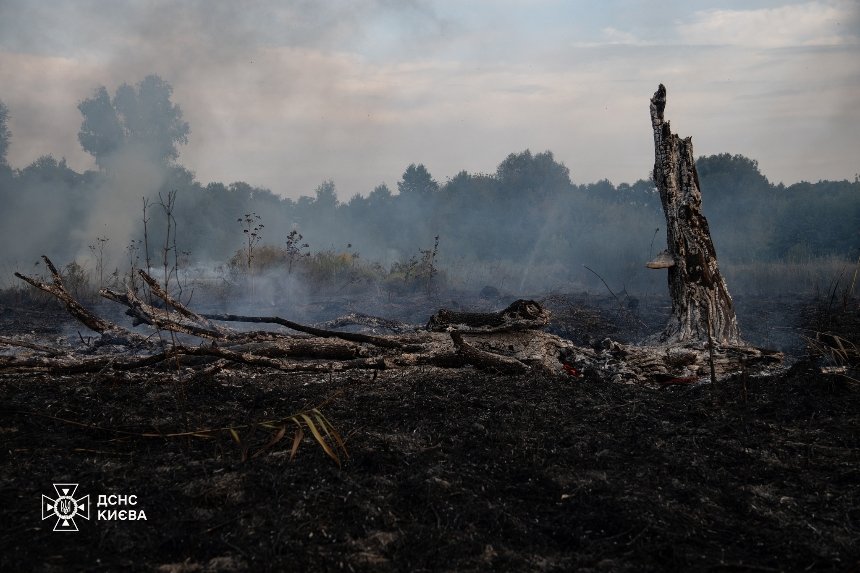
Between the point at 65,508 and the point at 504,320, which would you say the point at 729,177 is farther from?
the point at 65,508

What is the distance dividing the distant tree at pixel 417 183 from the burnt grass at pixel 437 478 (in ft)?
115

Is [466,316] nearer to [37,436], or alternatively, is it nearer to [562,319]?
[37,436]

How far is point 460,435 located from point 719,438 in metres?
1.64

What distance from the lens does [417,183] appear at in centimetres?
4012

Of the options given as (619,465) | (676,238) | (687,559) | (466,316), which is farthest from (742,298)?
(687,559)

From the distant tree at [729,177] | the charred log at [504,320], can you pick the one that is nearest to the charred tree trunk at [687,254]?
the charred log at [504,320]

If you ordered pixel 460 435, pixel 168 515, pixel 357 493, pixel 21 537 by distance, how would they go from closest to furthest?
pixel 21 537 → pixel 168 515 → pixel 357 493 → pixel 460 435

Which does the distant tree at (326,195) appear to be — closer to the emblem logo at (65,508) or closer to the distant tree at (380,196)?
the distant tree at (380,196)

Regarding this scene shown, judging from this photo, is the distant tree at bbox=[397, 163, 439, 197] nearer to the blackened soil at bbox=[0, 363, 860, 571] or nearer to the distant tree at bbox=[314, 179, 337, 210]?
the distant tree at bbox=[314, 179, 337, 210]

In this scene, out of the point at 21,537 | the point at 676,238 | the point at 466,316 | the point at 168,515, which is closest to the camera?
the point at 21,537

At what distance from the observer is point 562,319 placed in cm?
1148

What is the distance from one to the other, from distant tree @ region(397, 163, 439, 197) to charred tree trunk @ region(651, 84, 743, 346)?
103 feet

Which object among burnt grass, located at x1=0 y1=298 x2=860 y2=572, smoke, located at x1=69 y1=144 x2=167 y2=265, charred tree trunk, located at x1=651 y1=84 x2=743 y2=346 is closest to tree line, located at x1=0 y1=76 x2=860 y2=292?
smoke, located at x1=69 y1=144 x2=167 y2=265

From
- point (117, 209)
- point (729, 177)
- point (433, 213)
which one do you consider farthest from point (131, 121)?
point (729, 177)
